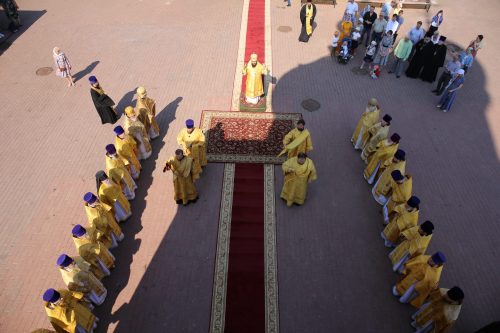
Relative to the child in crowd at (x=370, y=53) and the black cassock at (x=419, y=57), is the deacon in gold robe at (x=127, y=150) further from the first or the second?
the black cassock at (x=419, y=57)

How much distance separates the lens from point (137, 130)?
10234 mm

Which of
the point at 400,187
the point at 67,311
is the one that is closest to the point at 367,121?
the point at 400,187

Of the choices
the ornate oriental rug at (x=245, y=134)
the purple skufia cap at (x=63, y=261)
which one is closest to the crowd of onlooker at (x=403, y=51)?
the ornate oriental rug at (x=245, y=134)

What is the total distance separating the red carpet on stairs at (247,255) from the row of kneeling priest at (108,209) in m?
1.40

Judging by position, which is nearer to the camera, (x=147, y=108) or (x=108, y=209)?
(x=108, y=209)

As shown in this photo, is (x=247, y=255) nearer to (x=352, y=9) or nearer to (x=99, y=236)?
(x=99, y=236)

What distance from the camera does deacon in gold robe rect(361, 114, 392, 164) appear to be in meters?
9.98

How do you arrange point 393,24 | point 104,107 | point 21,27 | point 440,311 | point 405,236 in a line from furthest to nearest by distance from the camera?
1. point 21,27
2. point 393,24
3. point 104,107
4. point 405,236
5. point 440,311

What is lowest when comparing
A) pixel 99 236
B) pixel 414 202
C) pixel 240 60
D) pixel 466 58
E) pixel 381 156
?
pixel 99 236

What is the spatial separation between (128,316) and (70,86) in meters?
10.5

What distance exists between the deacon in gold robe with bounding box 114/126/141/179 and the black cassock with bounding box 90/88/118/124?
2.66 meters

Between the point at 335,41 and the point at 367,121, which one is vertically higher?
the point at 335,41

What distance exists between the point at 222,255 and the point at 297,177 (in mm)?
2835

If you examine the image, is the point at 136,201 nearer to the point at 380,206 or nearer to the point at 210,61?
the point at 380,206
